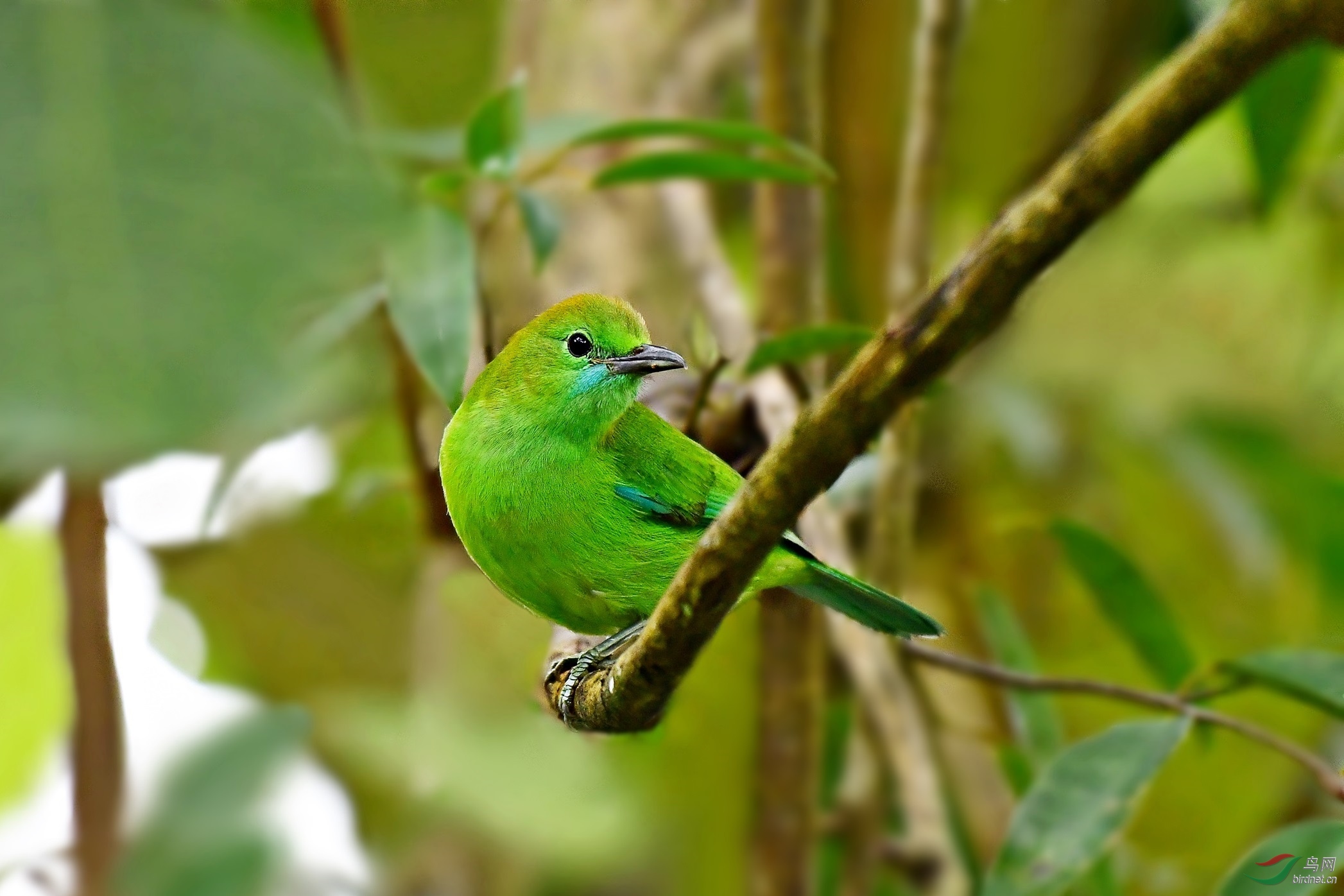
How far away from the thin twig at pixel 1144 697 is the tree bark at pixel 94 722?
62.9 inches

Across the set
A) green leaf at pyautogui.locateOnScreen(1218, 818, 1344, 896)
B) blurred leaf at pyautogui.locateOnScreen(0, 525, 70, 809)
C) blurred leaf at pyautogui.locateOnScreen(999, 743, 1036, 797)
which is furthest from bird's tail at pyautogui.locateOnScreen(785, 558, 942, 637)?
blurred leaf at pyautogui.locateOnScreen(0, 525, 70, 809)

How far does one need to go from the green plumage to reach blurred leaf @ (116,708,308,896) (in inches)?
22.7

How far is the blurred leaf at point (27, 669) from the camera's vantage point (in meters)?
2.98

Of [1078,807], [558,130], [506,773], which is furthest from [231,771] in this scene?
[1078,807]

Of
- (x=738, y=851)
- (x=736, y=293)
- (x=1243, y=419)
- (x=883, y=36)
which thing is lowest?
(x=738, y=851)

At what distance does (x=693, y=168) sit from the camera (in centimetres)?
262

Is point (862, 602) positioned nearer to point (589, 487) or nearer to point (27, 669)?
point (589, 487)

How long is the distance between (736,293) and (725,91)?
882 millimetres

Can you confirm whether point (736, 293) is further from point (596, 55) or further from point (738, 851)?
point (738, 851)

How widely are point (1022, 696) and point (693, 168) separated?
146cm

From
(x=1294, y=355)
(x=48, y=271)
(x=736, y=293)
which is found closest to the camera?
(x=48, y=271)

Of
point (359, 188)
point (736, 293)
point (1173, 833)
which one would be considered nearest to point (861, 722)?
point (736, 293)

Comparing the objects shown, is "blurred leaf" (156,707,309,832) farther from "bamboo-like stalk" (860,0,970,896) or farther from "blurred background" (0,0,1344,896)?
"bamboo-like stalk" (860,0,970,896)

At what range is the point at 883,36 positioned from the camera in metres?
4.64
